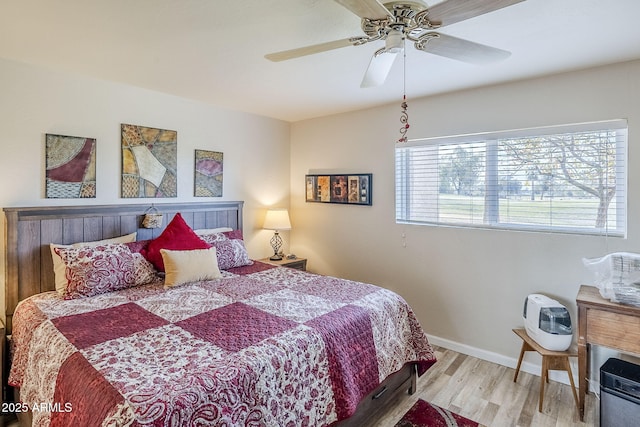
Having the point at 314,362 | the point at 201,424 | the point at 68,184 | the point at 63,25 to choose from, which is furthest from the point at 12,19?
the point at 314,362

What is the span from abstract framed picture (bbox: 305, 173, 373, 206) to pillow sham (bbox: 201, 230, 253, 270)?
3.77ft

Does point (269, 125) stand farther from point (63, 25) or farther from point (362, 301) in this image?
point (362, 301)

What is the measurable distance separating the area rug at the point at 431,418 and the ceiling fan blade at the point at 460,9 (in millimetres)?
2226

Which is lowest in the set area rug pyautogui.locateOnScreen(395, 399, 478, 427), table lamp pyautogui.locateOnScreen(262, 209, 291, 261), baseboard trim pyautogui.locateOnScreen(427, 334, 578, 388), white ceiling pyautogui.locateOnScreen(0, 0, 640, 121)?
area rug pyautogui.locateOnScreen(395, 399, 478, 427)


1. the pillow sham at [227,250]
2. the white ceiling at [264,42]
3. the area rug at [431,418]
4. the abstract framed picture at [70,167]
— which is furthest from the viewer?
the pillow sham at [227,250]

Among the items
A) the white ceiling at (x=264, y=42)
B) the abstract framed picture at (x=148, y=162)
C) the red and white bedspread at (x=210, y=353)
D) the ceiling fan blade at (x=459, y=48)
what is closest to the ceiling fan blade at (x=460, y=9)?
the ceiling fan blade at (x=459, y=48)

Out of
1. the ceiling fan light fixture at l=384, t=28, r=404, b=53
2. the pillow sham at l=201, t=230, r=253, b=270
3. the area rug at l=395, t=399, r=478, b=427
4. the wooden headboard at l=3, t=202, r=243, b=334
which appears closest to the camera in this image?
the ceiling fan light fixture at l=384, t=28, r=404, b=53

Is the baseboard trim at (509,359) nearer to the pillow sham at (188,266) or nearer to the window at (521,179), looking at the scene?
the window at (521,179)

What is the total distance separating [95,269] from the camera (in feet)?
7.74

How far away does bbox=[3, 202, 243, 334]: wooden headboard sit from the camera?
93.6 inches

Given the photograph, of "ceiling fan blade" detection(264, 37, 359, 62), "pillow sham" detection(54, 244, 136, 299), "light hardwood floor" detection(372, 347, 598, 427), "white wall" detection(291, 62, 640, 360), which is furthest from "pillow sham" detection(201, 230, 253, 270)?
"ceiling fan blade" detection(264, 37, 359, 62)

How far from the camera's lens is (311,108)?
145 inches

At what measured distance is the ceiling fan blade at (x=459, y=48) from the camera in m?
1.60

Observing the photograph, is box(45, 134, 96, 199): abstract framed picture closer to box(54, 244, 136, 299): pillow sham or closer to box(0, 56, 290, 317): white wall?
box(0, 56, 290, 317): white wall
